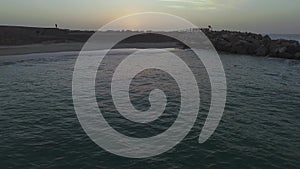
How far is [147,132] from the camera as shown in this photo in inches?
546

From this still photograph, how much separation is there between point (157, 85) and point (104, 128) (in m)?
12.3

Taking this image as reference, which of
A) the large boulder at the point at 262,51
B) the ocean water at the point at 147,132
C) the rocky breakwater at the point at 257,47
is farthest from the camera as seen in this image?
the large boulder at the point at 262,51

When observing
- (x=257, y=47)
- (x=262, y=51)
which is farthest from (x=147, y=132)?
(x=257, y=47)

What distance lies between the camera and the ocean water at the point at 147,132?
1077 cm

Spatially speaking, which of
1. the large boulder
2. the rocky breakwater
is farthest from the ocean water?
the large boulder

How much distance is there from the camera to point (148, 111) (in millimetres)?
17516

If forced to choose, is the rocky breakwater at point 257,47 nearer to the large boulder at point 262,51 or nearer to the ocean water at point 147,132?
the large boulder at point 262,51

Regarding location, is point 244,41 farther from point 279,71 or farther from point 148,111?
point 148,111

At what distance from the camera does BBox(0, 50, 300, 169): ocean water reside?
10766 mm

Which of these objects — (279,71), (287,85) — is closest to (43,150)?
(287,85)

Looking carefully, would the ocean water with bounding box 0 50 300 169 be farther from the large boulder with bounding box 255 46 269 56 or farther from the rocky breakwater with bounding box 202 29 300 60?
the large boulder with bounding box 255 46 269 56

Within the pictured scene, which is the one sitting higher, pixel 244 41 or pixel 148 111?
pixel 244 41

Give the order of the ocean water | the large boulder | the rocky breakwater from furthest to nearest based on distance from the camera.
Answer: the large boulder
the rocky breakwater
the ocean water

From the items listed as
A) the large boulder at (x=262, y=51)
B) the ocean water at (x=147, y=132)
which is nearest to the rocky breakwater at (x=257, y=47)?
the large boulder at (x=262, y=51)
